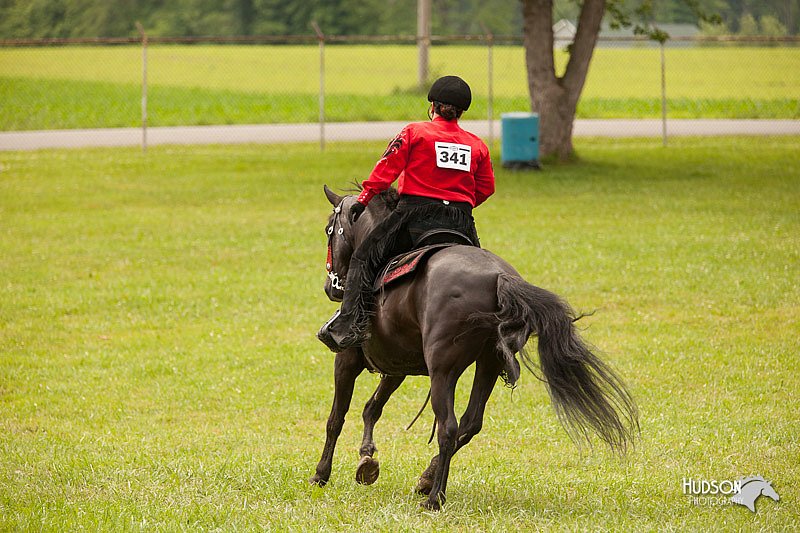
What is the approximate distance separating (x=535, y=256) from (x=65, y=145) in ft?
57.2

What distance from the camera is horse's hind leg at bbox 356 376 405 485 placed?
21.1 ft

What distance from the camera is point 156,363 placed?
10.6 meters

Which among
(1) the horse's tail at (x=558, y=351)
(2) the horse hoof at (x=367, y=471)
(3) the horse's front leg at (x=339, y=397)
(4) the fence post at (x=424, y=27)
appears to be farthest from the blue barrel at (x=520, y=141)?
(1) the horse's tail at (x=558, y=351)

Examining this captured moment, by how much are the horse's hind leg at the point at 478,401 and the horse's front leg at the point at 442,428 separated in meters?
0.14

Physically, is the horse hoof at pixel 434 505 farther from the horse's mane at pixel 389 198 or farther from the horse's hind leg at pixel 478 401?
the horse's mane at pixel 389 198

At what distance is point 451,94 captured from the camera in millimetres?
6316

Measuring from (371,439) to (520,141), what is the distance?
55.3 ft

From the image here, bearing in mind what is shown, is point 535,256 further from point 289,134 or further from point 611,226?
point 289,134

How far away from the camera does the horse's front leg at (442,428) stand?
18.6ft

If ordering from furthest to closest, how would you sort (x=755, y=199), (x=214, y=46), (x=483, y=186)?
(x=214, y=46) < (x=755, y=199) < (x=483, y=186)

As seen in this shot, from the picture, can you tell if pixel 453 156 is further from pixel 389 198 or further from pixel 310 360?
pixel 310 360

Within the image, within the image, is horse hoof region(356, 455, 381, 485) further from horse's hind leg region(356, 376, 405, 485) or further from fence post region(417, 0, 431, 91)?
fence post region(417, 0, 431, 91)

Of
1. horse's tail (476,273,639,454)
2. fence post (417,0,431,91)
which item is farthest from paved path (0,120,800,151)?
horse's tail (476,273,639,454)

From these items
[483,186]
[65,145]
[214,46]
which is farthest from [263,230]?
[214,46]
